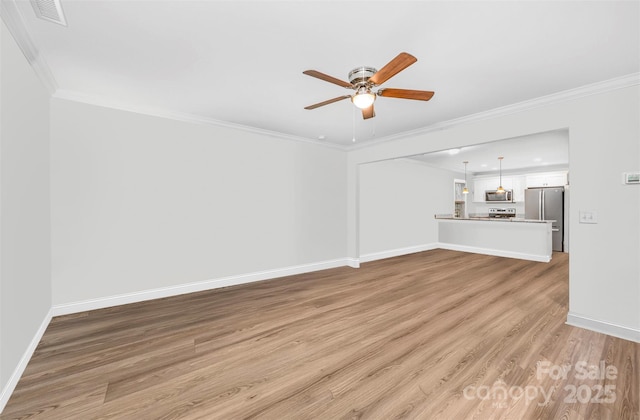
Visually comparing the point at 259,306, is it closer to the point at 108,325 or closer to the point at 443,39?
the point at 108,325

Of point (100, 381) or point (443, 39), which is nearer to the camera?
point (100, 381)

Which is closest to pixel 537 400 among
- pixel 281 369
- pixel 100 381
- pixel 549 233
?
pixel 281 369

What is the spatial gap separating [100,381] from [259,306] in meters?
1.64

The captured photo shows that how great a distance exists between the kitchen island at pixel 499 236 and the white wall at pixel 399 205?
18.0 inches

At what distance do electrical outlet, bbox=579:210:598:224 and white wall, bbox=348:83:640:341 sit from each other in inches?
1.3

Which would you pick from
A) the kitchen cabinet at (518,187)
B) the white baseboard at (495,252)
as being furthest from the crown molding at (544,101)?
the kitchen cabinet at (518,187)

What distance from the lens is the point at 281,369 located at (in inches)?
79.4

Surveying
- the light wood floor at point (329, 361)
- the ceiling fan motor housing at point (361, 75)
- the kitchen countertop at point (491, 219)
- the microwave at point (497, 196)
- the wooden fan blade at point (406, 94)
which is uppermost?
the ceiling fan motor housing at point (361, 75)

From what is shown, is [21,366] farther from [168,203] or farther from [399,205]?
[399,205]

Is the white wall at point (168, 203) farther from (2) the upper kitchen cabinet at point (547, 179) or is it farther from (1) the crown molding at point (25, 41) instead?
(2) the upper kitchen cabinet at point (547, 179)

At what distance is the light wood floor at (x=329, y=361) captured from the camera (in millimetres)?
1628

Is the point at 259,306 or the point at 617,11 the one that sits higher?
the point at 617,11

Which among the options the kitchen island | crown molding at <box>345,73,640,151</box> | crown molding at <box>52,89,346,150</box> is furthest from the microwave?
crown molding at <box>52,89,346,150</box>

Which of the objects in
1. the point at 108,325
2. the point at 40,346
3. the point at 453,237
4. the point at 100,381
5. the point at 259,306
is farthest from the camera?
the point at 453,237
